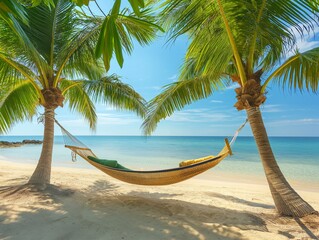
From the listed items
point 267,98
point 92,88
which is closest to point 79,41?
point 92,88

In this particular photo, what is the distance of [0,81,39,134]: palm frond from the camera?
2904 millimetres

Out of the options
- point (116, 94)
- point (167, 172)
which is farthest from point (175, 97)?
point (167, 172)

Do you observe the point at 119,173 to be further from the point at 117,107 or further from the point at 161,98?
the point at 117,107

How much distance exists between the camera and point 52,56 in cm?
255

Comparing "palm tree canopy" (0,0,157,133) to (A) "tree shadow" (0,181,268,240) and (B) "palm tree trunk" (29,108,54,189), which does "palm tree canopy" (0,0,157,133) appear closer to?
(B) "palm tree trunk" (29,108,54,189)

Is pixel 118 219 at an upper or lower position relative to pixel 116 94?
lower

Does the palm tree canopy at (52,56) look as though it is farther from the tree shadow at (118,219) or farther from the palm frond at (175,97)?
the tree shadow at (118,219)

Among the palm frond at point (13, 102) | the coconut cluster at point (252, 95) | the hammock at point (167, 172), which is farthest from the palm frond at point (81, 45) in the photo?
the coconut cluster at point (252, 95)

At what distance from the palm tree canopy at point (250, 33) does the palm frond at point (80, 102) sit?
1.81m

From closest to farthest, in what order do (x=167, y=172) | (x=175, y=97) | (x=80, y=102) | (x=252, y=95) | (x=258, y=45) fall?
(x=167, y=172), (x=252, y=95), (x=258, y=45), (x=175, y=97), (x=80, y=102)

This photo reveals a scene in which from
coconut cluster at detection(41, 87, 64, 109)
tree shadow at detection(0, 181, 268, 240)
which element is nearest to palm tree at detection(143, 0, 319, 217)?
tree shadow at detection(0, 181, 268, 240)

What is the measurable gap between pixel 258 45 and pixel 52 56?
2228 mm

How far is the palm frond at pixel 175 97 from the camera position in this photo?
8.86 ft

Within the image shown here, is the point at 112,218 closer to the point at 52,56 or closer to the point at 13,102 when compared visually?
the point at 52,56
